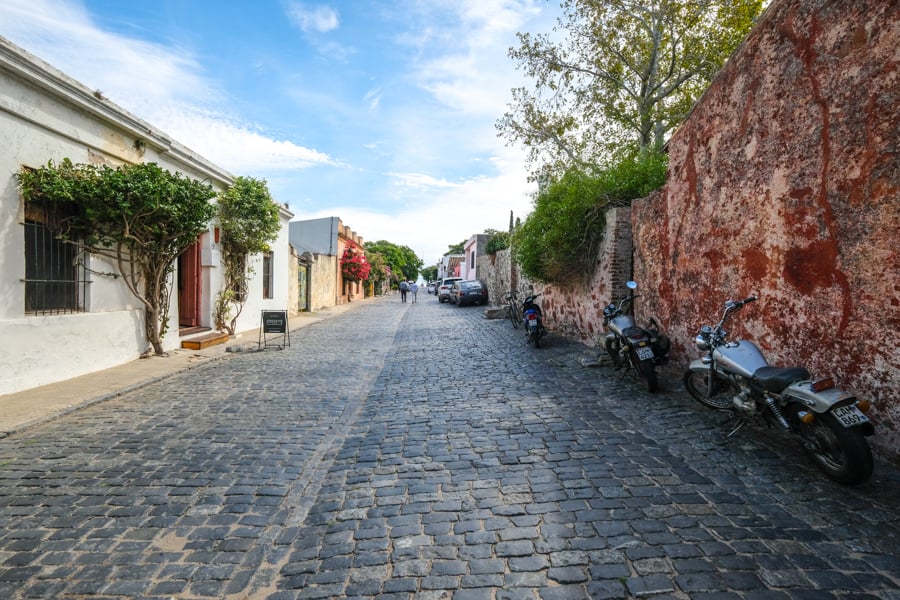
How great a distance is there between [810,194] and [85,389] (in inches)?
342

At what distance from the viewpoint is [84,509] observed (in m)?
3.20

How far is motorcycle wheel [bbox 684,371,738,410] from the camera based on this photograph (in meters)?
4.77

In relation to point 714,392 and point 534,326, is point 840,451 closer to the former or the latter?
point 714,392

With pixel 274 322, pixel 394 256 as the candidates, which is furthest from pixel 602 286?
pixel 394 256

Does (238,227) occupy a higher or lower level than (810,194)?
higher

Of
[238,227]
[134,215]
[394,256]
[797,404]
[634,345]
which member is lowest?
[797,404]

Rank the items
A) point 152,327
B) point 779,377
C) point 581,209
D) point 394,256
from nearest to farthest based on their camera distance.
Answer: point 779,377, point 152,327, point 581,209, point 394,256

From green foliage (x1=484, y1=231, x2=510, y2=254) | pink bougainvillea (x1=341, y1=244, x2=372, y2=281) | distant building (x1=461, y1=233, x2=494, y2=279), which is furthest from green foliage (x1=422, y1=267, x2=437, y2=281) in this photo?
green foliage (x1=484, y1=231, x2=510, y2=254)

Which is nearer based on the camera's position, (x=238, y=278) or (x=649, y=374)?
(x=649, y=374)

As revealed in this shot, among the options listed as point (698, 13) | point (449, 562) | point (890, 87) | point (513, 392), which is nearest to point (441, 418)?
point (513, 392)

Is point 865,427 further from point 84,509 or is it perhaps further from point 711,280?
point 84,509

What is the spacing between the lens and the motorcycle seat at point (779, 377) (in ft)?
12.2

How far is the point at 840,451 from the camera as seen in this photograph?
3.29m

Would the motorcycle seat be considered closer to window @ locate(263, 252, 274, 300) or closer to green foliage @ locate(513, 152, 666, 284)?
green foliage @ locate(513, 152, 666, 284)
